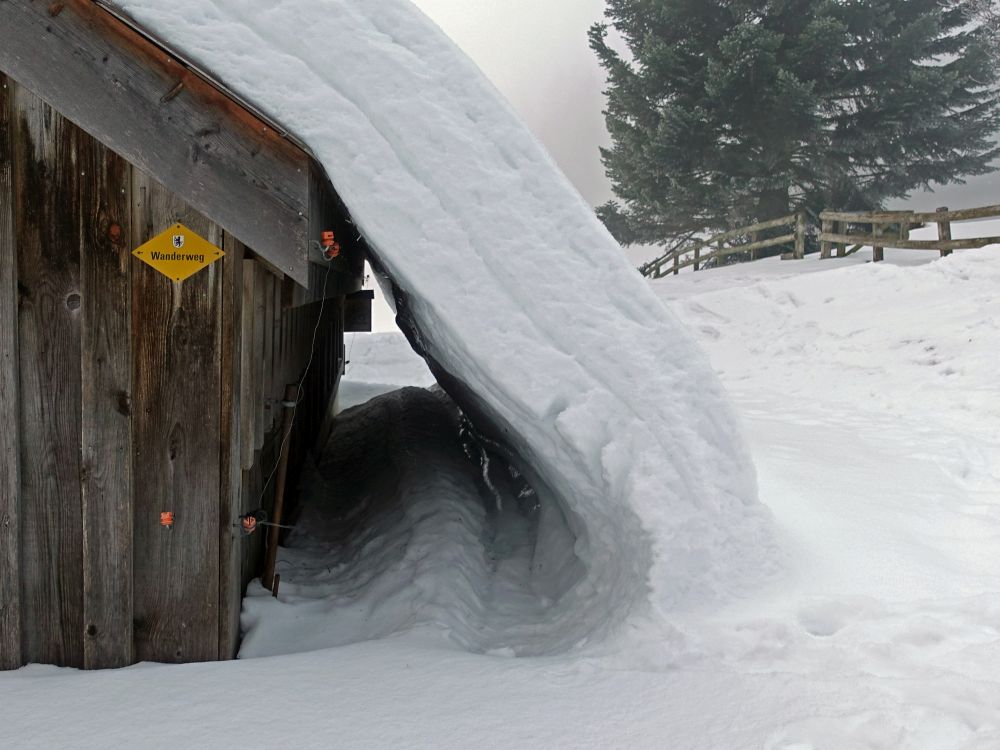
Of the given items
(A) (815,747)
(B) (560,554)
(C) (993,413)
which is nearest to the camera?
(A) (815,747)

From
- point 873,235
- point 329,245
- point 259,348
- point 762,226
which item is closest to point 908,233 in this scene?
point 873,235

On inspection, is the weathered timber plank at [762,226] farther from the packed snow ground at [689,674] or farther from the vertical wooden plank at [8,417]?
the vertical wooden plank at [8,417]

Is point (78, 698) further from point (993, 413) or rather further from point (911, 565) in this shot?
point (993, 413)

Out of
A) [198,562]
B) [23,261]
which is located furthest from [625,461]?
[23,261]

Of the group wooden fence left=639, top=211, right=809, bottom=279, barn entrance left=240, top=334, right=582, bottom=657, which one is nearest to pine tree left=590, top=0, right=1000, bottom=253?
wooden fence left=639, top=211, right=809, bottom=279

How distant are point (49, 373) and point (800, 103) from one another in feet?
67.9

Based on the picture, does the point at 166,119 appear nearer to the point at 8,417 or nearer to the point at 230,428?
the point at 230,428

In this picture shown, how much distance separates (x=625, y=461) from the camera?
11.6 ft

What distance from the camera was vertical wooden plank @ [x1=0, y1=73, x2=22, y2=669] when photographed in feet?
11.1

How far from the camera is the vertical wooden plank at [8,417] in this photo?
3.38 m

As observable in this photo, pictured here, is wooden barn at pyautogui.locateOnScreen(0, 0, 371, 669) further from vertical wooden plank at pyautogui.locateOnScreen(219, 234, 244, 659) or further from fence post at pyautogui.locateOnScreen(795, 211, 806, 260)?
fence post at pyautogui.locateOnScreen(795, 211, 806, 260)

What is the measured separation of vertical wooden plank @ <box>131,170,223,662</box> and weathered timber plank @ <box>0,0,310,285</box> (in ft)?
0.50

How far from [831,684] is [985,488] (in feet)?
11.3

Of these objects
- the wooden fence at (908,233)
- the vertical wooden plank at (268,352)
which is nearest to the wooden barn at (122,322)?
the vertical wooden plank at (268,352)
